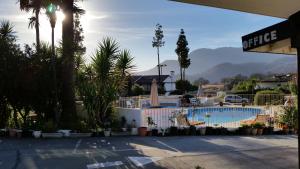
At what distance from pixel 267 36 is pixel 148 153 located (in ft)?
16.0

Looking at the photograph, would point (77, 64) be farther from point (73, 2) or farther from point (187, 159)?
point (187, 159)

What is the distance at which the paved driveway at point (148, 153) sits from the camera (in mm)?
8922

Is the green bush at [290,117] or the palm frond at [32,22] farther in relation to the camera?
the palm frond at [32,22]

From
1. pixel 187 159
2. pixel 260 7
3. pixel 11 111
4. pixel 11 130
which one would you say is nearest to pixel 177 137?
pixel 187 159

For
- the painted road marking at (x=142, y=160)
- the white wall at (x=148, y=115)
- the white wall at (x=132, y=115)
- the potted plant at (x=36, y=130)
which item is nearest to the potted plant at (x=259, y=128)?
the white wall at (x=148, y=115)

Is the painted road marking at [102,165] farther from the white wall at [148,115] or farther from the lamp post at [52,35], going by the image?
the lamp post at [52,35]

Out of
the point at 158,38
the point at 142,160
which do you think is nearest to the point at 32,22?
the point at 142,160

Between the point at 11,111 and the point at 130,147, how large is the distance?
703 centimetres

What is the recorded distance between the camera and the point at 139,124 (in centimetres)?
1549

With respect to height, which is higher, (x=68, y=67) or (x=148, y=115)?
(x=68, y=67)

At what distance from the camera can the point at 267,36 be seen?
6836mm

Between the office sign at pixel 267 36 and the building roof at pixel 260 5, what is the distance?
0.86 ft

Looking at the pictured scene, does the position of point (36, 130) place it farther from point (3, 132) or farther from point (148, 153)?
point (148, 153)

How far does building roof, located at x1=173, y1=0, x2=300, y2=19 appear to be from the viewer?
5.62 metres
